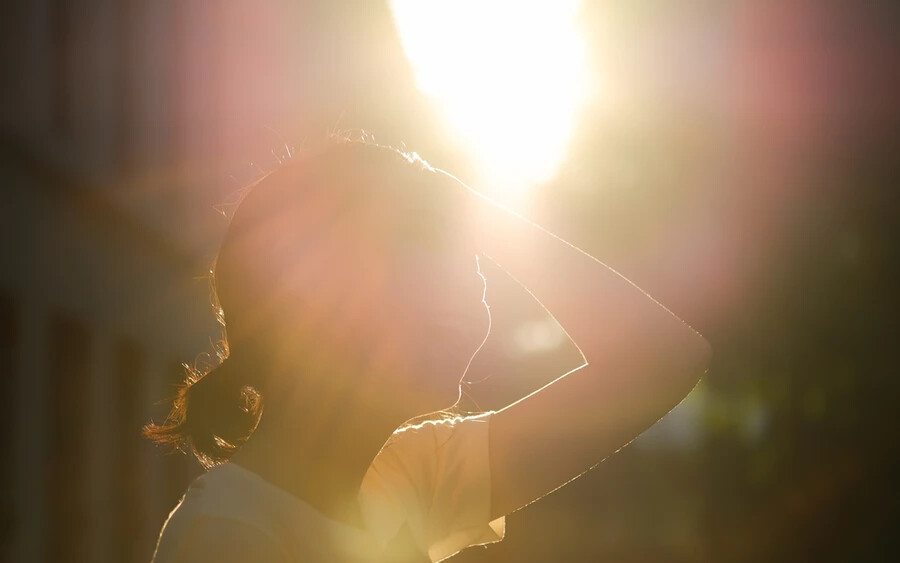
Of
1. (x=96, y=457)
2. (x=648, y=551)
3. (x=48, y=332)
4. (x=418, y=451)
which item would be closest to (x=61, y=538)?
(x=96, y=457)

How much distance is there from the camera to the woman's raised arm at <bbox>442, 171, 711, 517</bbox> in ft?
6.25

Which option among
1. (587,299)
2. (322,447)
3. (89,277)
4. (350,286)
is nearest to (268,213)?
(350,286)

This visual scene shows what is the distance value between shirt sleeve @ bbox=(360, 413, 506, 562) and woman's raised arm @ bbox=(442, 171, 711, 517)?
0.12 ft

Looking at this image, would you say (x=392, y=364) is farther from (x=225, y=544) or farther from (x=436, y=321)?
(x=225, y=544)

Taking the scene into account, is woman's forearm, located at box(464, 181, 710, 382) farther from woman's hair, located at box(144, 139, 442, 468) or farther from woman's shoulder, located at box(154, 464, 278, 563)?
woman's shoulder, located at box(154, 464, 278, 563)

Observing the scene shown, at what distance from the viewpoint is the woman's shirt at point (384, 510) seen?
149 cm

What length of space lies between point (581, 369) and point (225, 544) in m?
0.90

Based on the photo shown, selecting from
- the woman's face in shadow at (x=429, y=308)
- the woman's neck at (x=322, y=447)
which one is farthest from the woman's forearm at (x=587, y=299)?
the woman's neck at (x=322, y=447)

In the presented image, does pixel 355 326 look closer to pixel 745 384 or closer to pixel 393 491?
pixel 393 491

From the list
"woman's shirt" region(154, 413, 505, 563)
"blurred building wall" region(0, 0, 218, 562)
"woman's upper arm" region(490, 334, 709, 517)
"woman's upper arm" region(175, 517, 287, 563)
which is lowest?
"woman's upper arm" region(175, 517, 287, 563)

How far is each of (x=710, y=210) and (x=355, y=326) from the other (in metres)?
19.8

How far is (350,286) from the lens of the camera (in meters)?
1.80

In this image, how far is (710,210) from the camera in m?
20.5

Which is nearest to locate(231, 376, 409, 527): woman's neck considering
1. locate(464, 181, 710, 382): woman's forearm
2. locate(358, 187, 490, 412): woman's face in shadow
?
locate(358, 187, 490, 412): woman's face in shadow
